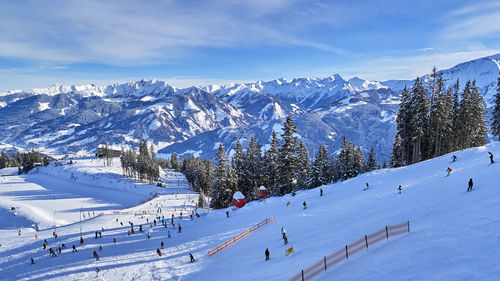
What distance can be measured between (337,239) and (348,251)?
4.47 metres

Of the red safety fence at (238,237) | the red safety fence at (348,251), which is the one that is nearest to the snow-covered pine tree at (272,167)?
the red safety fence at (238,237)

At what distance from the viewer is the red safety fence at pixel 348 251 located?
16.1 meters

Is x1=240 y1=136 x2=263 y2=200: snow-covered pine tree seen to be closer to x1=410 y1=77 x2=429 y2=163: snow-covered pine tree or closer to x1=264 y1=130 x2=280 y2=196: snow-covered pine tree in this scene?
x1=264 y1=130 x2=280 y2=196: snow-covered pine tree

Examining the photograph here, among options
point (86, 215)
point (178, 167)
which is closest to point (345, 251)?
point (86, 215)

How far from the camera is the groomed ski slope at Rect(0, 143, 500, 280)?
1384cm

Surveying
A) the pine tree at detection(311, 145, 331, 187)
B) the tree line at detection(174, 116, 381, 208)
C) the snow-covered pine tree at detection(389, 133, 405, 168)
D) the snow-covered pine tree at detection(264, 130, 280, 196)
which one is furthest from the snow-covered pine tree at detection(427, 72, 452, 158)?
the snow-covered pine tree at detection(264, 130, 280, 196)

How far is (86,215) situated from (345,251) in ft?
247

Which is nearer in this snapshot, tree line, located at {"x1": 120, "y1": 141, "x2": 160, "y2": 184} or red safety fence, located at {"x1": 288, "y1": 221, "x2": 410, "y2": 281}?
red safety fence, located at {"x1": 288, "y1": 221, "x2": 410, "y2": 281}

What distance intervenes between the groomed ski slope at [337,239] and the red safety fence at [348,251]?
1.77 ft

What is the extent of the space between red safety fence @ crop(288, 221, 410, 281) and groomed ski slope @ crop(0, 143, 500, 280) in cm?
54

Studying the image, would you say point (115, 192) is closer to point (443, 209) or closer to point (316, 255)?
point (316, 255)

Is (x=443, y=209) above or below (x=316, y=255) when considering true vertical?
above

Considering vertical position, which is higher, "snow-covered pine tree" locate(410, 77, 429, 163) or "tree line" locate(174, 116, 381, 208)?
"snow-covered pine tree" locate(410, 77, 429, 163)

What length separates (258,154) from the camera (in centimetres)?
5981
